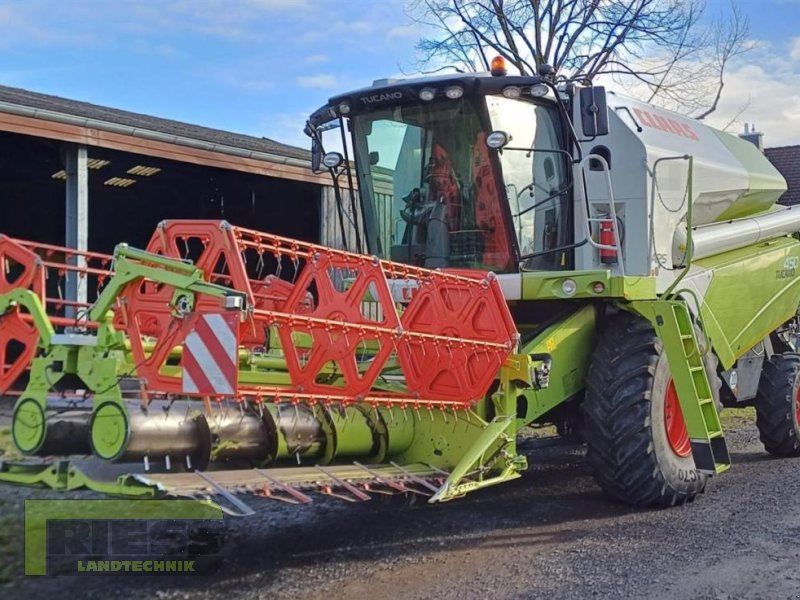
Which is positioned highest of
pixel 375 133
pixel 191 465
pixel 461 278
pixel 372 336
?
pixel 375 133

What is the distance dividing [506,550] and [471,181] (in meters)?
2.42

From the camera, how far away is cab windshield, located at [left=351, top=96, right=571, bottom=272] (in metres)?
5.52

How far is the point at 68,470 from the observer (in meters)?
3.49

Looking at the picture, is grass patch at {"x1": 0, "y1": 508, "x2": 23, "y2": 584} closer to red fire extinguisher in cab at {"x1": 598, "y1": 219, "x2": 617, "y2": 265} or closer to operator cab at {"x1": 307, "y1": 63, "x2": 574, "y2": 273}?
operator cab at {"x1": 307, "y1": 63, "x2": 574, "y2": 273}

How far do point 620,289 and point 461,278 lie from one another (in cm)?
123

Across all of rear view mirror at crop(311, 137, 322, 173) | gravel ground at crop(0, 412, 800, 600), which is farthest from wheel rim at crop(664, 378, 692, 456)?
rear view mirror at crop(311, 137, 322, 173)

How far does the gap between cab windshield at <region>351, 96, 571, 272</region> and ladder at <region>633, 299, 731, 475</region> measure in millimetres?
840

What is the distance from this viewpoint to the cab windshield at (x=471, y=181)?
5.52 metres

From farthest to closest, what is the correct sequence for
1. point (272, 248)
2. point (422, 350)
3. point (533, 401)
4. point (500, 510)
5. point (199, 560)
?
point (500, 510) < point (533, 401) < point (422, 350) < point (199, 560) < point (272, 248)

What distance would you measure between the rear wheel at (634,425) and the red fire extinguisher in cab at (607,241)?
56 cm

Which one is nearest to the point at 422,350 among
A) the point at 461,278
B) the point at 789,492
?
the point at 461,278

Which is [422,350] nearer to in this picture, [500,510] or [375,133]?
[500,510]

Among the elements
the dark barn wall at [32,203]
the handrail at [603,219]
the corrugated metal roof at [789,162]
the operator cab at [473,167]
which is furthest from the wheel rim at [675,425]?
the corrugated metal roof at [789,162]

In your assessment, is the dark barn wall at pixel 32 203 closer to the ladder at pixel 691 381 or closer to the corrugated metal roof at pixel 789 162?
the ladder at pixel 691 381
